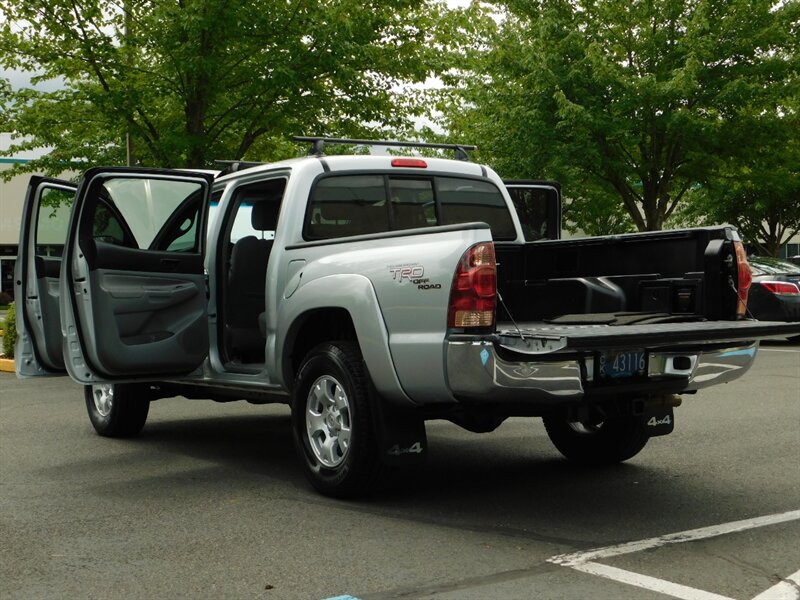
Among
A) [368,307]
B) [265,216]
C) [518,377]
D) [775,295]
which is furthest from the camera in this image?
[775,295]

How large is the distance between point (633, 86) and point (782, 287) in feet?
30.0

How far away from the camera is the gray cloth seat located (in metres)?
7.69

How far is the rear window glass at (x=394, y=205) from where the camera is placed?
6.96 m

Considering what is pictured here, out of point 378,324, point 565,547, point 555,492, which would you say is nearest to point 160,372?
point 378,324

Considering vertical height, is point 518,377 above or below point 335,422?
above

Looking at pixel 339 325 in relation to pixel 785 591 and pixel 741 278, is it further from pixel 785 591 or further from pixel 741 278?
pixel 785 591

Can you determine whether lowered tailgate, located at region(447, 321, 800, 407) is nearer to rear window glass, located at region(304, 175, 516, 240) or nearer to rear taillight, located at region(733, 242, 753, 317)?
rear taillight, located at region(733, 242, 753, 317)

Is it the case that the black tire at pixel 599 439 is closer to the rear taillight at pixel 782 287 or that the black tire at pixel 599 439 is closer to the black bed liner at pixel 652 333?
the black bed liner at pixel 652 333

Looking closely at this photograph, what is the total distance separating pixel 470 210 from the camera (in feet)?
24.9

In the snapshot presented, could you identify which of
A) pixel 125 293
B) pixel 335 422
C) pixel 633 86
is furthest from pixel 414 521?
pixel 633 86

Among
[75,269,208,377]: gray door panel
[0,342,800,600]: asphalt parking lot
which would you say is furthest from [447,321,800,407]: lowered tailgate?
[75,269,208,377]: gray door panel

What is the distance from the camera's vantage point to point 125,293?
23.1 ft

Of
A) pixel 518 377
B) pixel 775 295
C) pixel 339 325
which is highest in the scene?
pixel 339 325

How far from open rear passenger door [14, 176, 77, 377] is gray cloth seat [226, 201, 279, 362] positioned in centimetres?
135
